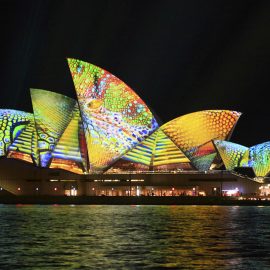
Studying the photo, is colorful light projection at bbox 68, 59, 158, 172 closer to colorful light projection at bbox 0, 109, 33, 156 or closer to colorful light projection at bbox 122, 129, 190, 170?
colorful light projection at bbox 122, 129, 190, 170

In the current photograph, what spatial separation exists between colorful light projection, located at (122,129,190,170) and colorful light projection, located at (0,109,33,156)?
12.5 meters

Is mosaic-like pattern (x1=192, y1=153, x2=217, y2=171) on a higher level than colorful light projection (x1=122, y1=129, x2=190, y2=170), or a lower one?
lower

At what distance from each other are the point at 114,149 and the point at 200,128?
10.4 meters

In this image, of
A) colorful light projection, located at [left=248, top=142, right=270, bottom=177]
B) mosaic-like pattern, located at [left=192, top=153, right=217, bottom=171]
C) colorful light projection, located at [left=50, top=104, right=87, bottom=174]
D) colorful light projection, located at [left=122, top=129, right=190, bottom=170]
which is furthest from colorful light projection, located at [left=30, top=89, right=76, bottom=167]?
colorful light projection, located at [left=248, top=142, right=270, bottom=177]

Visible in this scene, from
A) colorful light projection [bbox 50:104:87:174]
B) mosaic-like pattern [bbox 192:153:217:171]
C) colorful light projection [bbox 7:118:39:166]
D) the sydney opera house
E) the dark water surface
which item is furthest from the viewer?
mosaic-like pattern [bbox 192:153:217:171]

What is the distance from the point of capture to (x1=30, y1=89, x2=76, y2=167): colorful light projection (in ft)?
253

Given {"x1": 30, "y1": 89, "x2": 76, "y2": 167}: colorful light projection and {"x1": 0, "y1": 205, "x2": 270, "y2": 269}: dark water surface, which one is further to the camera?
{"x1": 30, "y1": 89, "x2": 76, "y2": 167}: colorful light projection

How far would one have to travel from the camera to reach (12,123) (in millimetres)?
81000

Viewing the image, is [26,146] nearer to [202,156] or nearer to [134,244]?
[202,156]

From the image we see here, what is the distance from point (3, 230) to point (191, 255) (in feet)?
47.1

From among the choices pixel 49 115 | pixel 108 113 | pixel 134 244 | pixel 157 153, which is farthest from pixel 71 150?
pixel 134 244

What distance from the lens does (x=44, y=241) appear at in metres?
33.9

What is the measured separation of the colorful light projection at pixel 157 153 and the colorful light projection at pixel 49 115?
869 cm

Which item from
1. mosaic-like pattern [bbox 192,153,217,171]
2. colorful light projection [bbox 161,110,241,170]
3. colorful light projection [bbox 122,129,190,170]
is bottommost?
mosaic-like pattern [bbox 192,153,217,171]
